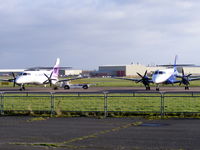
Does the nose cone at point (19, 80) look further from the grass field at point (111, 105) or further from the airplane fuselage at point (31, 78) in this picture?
the grass field at point (111, 105)

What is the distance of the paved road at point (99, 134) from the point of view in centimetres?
1109

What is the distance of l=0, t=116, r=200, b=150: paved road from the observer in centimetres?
1109

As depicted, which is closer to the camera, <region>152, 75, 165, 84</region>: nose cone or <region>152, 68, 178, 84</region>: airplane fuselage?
<region>152, 75, 165, 84</region>: nose cone

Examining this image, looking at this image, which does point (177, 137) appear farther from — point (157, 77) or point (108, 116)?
point (157, 77)

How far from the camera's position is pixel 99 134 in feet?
43.9

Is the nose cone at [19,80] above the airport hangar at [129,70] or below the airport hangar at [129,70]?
below

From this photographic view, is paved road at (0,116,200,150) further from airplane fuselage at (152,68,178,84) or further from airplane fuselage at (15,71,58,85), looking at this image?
airplane fuselage at (15,71,58,85)

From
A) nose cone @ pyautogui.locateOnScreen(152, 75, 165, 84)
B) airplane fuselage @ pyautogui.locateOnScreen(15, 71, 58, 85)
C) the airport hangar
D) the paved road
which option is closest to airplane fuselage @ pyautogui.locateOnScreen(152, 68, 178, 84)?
nose cone @ pyautogui.locateOnScreen(152, 75, 165, 84)

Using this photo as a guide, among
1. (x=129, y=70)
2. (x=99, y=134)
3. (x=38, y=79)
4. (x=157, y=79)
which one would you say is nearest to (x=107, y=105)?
(x=99, y=134)

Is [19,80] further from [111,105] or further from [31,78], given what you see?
[111,105]

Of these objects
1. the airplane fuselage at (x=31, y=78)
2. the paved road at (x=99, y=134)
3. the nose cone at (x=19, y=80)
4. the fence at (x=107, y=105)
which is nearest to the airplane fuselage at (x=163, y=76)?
the airplane fuselage at (x=31, y=78)

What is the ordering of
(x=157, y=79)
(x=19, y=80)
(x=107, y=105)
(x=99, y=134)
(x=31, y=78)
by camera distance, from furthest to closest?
(x=31, y=78)
(x=19, y=80)
(x=157, y=79)
(x=107, y=105)
(x=99, y=134)

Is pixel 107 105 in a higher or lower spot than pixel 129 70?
lower

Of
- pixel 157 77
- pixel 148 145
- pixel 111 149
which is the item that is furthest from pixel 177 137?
pixel 157 77
